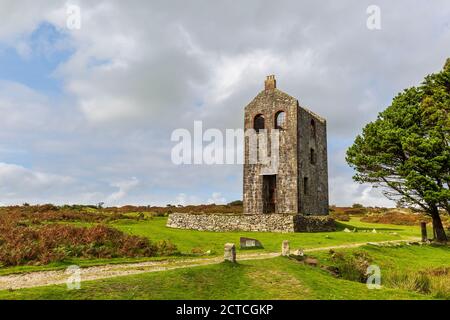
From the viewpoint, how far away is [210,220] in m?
34.6

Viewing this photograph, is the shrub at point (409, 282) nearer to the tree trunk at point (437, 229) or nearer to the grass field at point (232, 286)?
the grass field at point (232, 286)

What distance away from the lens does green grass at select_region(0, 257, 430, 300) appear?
10.8 m

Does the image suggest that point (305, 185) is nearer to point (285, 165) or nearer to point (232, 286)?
point (285, 165)

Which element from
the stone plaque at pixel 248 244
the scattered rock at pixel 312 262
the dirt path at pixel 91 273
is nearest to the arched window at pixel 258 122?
the stone plaque at pixel 248 244

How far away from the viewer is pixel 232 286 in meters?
12.5

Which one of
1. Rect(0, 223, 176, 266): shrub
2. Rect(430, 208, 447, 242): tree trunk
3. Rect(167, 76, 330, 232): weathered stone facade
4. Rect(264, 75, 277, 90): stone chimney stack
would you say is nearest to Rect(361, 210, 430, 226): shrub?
Rect(167, 76, 330, 232): weathered stone facade

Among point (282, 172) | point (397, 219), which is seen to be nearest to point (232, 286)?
point (282, 172)

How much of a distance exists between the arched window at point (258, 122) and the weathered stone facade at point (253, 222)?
35.9ft

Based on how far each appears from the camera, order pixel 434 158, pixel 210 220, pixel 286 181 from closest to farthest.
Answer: pixel 434 158, pixel 210 220, pixel 286 181

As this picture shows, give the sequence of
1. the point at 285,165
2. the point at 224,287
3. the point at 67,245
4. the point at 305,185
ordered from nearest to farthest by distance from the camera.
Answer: the point at 224,287
the point at 67,245
the point at 285,165
the point at 305,185

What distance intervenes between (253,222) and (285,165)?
25.7 feet
